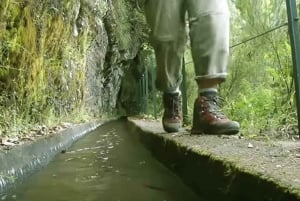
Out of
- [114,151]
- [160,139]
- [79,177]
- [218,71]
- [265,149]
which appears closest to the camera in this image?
[265,149]

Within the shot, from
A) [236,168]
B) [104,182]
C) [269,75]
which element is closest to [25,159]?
[104,182]

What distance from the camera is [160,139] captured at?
271cm

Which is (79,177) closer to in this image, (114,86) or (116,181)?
(116,181)

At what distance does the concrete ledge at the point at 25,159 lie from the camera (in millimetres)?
2068

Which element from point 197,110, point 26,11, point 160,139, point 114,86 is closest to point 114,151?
point 160,139

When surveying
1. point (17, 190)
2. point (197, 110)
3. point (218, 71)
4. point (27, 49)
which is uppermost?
point (27, 49)

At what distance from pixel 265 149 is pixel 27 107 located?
2911mm

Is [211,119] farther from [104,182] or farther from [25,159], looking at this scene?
[25,159]

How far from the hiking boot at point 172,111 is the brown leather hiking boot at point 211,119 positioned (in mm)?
377

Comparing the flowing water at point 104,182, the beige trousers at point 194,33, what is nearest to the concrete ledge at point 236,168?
the flowing water at point 104,182

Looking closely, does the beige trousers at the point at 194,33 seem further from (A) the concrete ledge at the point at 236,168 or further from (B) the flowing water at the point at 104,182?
(B) the flowing water at the point at 104,182

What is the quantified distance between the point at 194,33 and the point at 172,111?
0.58 metres

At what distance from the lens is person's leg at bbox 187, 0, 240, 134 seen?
2.39 metres

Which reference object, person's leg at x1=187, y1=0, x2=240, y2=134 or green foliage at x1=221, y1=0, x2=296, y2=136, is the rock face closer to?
person's leg at x1=187, y1=0, x2=240, y2=134
